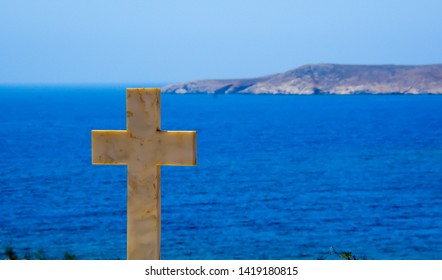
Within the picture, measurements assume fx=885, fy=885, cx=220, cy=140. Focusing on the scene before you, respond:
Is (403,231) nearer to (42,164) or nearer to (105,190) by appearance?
(105,190)

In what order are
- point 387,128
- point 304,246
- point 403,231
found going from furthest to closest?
1. point 387,128
2. point 403,231
3. point 304,246

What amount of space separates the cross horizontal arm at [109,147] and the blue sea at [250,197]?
Answer: 13997 mm

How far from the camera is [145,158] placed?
4859 mm

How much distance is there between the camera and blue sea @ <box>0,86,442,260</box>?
28453 mm

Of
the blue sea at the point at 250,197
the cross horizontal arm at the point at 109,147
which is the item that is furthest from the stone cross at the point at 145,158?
the blue sea at the point at 250,197

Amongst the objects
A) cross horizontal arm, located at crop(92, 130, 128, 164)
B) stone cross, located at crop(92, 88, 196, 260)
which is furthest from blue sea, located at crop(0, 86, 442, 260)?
stone cross, located at crop(92, 88, 196, 260)

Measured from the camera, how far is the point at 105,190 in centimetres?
4266

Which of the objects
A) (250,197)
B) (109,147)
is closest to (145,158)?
(109,147)

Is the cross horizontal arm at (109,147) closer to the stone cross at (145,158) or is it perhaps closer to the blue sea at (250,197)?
the stone cross at (145,158)

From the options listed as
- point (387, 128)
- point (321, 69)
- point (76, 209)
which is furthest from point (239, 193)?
point (321, 69)

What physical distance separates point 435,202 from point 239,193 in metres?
9.17

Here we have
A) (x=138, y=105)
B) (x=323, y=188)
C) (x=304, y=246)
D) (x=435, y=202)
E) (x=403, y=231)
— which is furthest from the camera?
(x=323, y=188)

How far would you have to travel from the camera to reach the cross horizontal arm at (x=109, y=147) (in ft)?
16.1
